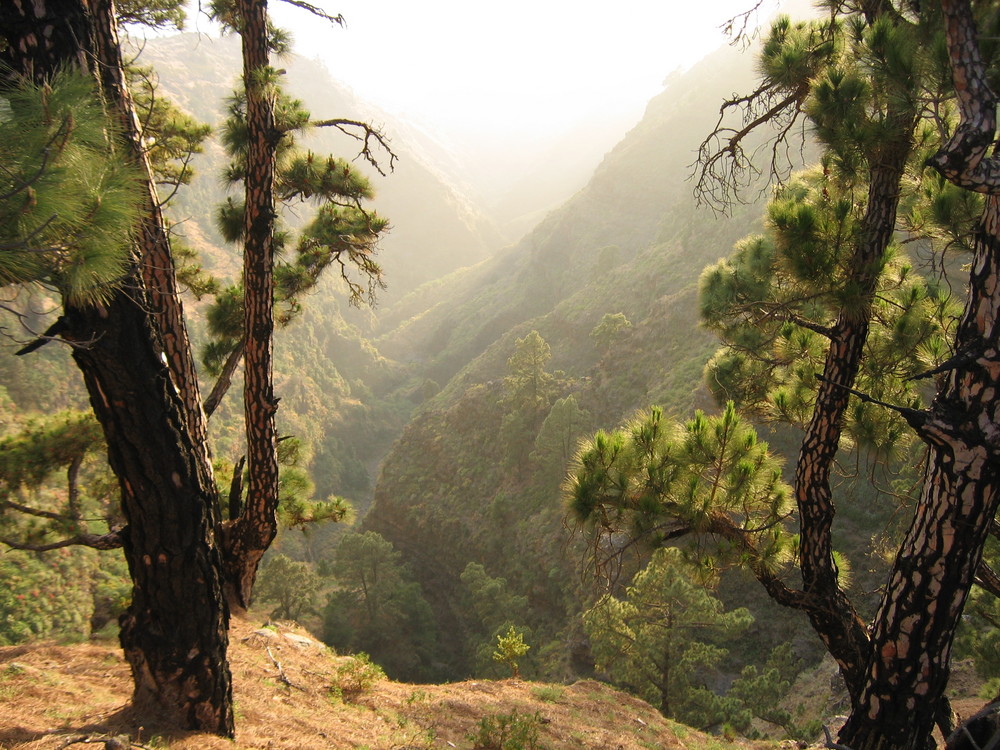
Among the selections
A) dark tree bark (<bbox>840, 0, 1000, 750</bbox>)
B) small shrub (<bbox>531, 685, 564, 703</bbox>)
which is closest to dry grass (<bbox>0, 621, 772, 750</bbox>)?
small shrub (<bbox>531, 685, 564, 703</bbox>)

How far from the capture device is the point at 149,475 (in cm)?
264

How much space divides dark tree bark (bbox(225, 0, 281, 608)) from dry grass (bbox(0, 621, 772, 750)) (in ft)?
3.53

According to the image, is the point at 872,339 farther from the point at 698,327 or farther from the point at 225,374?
the point at 225,374

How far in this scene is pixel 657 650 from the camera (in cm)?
1107

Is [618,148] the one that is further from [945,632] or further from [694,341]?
[945,632]

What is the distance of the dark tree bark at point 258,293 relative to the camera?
415cm

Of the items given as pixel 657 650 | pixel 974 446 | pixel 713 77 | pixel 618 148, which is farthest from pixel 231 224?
pixel 713 77

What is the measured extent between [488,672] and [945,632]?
18.2 meters

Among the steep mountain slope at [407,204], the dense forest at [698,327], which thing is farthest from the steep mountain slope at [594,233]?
the dense forest at [698,327]

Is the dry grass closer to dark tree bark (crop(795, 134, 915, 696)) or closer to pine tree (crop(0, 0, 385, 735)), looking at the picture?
pine tree (crop(0, 0, 385, 735))

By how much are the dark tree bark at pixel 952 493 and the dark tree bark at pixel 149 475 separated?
3.24 meters

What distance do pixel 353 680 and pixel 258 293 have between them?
3.33 meters

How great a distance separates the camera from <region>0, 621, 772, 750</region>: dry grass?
2.76 meters

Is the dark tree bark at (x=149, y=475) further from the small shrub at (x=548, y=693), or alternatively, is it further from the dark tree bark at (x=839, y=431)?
the small shrub at (x=548, y=693)
